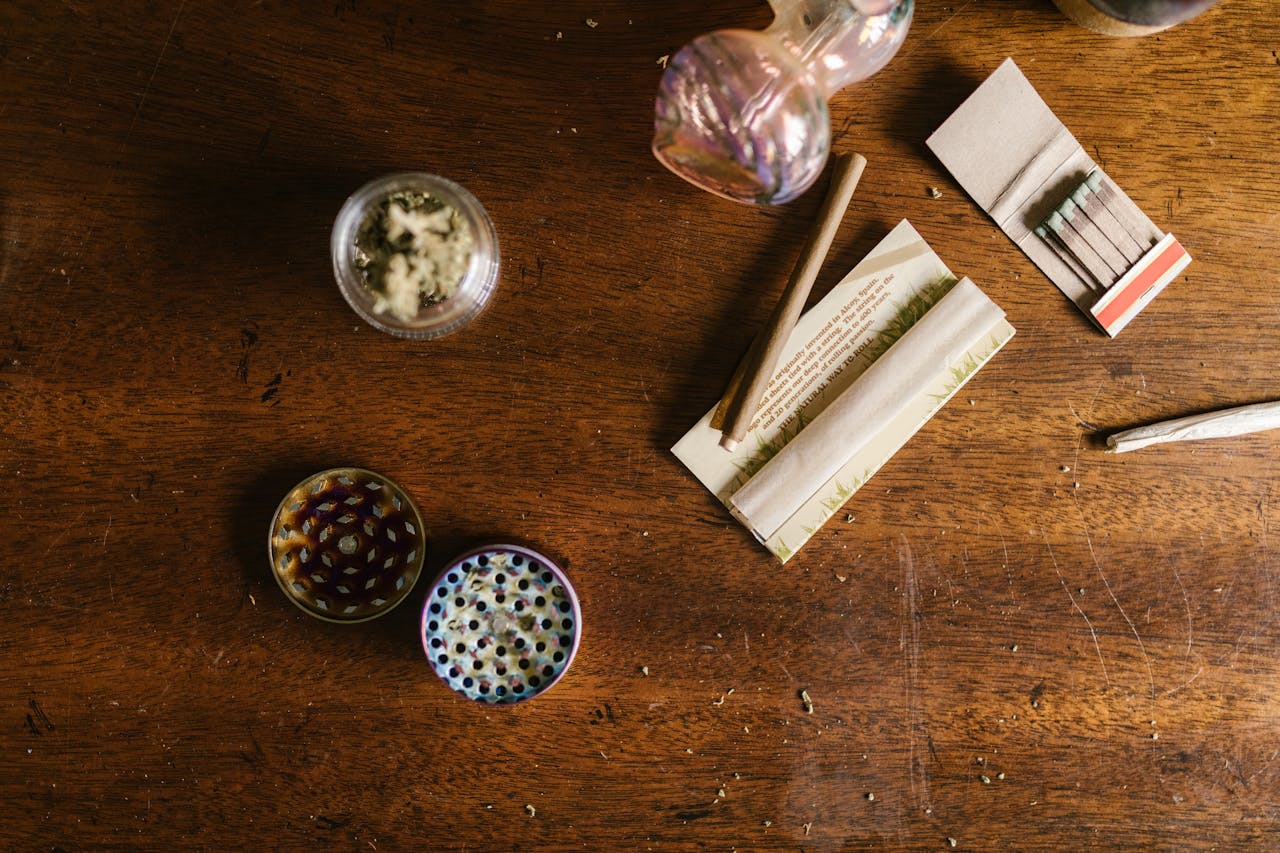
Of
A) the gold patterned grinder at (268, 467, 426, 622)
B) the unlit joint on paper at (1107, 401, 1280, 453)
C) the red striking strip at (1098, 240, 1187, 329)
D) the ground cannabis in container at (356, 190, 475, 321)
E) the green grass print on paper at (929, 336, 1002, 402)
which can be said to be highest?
the red striking strip at (1098, 240, 1187, 329)

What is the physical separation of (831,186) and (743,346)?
0.16 m

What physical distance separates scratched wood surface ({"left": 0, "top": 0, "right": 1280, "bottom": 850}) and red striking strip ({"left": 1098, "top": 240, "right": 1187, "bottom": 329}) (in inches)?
0.8

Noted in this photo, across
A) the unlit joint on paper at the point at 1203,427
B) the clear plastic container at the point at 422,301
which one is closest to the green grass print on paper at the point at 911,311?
the unlit joint on paper at the point at 1203,427

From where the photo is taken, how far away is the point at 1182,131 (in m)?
0.68

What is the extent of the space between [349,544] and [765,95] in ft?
1.65

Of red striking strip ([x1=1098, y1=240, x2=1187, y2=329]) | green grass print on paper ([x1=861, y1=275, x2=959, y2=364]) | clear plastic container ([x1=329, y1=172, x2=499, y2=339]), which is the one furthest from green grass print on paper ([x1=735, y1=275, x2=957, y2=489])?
clear plastic container ([x1=329, y1=172, x2=499, y2=339])

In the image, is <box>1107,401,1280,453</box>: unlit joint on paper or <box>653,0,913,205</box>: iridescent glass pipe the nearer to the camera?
<box>653,0,913,205</box>: iridescent glass pipe

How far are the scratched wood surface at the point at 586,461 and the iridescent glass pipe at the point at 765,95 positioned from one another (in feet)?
0.27

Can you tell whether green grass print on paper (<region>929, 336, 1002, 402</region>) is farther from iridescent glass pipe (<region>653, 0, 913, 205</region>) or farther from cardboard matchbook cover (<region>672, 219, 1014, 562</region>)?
iridescent glass pipe (<region>653, 0, 913, 205</region>)

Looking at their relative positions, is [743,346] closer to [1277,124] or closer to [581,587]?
[581,587]

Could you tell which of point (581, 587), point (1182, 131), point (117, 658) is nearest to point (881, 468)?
point (581, 587)

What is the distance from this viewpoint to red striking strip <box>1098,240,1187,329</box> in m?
0.68

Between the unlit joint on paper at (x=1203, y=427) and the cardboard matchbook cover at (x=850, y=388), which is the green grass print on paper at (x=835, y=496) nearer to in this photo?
the cardboard matchbook cover at (x=850, y=388)

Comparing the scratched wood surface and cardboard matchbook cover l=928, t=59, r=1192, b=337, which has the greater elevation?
cardboard matchbook cover l=928, t=59, r=1192, b=337
